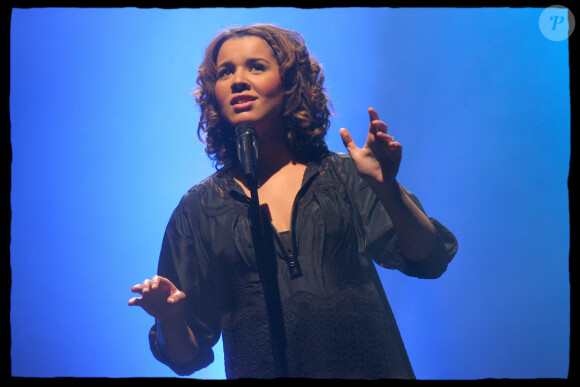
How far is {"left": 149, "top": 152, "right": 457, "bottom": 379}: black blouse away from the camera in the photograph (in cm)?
146

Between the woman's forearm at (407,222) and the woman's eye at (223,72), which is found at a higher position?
the woman's eye at (223,72)

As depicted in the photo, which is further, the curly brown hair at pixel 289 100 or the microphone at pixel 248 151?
the curly brown hair at pixel 289 100

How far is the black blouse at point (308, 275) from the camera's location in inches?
57.4

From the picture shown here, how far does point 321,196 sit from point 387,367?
19.6 inches

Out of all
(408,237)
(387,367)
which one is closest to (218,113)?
Result: (408,237)

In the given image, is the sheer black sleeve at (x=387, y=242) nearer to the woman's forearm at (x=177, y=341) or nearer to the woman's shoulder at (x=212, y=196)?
the woman's shoulder at (x=212, y=196)

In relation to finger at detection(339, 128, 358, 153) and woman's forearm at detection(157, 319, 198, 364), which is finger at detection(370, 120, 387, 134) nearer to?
finger at detection(339, 128, 358, 153)

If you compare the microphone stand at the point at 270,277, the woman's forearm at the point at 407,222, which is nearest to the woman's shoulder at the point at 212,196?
the microphone stand at the point at 270,277

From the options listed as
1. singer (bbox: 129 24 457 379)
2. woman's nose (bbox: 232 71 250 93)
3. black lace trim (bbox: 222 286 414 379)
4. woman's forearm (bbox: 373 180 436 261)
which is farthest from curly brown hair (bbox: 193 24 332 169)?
black lace trim (bbox: 222 286 414 379)

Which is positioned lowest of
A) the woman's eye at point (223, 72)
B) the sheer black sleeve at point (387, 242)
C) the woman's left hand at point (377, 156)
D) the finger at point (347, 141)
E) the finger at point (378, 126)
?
the sheer black sleeve at point (387, 242)
